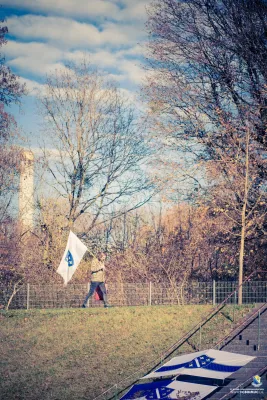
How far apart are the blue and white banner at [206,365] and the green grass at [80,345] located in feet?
4.68

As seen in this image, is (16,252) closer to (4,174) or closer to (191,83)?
(4,174)

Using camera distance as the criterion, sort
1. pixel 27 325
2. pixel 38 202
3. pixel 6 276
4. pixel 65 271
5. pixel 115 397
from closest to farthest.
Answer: pixel 115 397, pixel 27 325, pixel 65 271, pixel 6 276, pixel 38 202

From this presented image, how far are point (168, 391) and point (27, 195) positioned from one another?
16985 millimetres

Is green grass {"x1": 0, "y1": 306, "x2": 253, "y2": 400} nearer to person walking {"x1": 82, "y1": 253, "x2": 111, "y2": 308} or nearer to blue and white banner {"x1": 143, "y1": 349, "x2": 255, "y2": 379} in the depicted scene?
person walking {"x1": 82, "y1": 253, "x2": 111, "y2": 308}

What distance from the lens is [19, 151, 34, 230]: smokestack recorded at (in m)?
26.1

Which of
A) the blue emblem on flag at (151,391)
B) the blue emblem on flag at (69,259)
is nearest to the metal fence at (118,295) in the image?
the blue emblem on flag at (69,259)

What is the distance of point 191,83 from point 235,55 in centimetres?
232

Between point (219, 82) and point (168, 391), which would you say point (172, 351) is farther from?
point (219, 82)

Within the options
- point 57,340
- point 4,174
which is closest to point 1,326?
point 57,340

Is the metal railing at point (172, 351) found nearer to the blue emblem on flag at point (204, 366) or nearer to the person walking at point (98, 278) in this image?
the blue emblem on flag at point (204, 366)

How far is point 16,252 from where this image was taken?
23.5 meters

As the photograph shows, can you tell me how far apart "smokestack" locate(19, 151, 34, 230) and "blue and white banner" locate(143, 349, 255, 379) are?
14759 millimetres

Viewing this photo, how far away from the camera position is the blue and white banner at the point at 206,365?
11680mm

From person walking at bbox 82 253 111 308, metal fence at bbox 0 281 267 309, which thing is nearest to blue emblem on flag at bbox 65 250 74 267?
person walking at bbox 82 253 111 308
